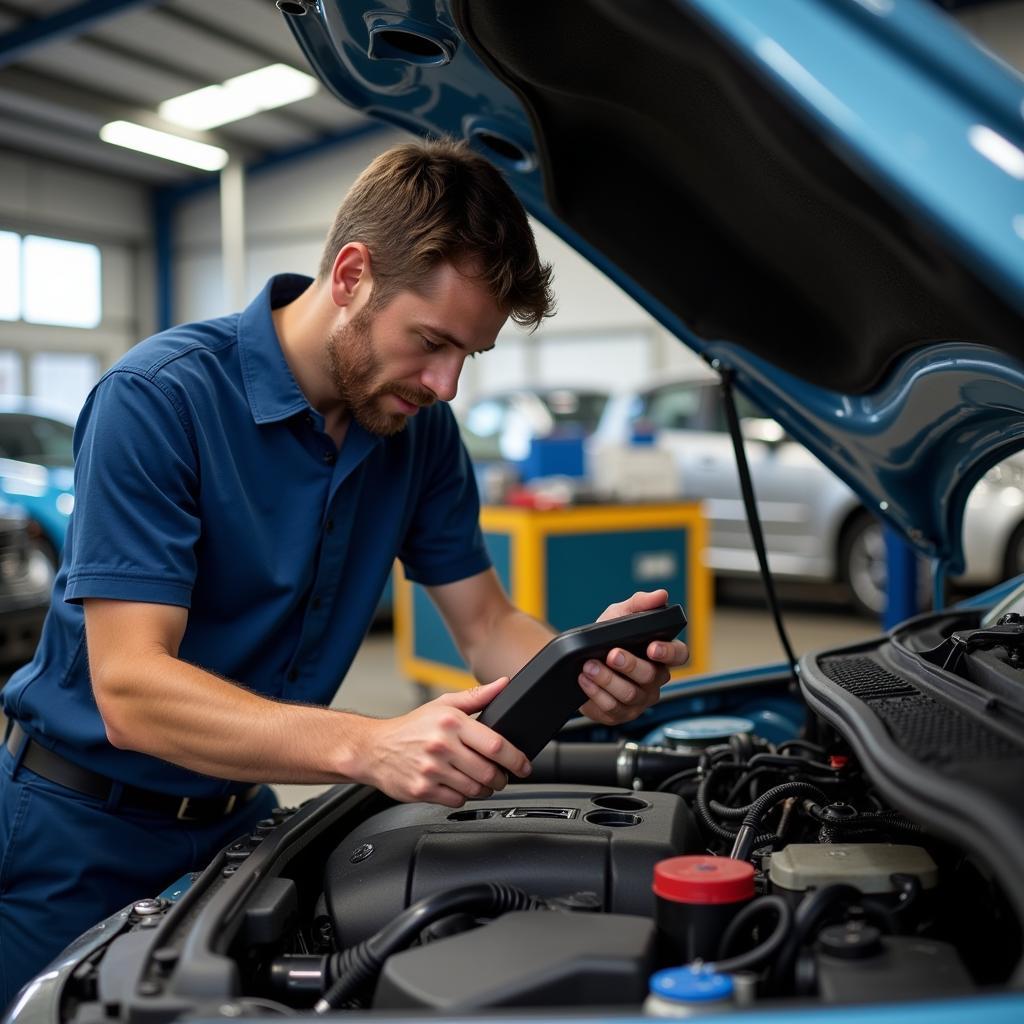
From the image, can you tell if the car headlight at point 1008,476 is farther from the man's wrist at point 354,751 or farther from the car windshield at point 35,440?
the man's wrist at point 354,751

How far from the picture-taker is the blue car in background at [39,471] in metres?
5.15

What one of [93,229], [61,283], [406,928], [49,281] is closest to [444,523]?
[406,928]

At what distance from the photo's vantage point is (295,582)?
4.49ft

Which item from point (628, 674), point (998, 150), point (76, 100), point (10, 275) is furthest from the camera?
point (10, 275)

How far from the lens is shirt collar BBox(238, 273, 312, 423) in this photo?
4.52 ft

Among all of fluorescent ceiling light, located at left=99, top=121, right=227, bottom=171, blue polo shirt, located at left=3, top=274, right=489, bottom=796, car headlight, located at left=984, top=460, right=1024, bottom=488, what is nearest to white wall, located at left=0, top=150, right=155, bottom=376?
fluorescent ceiling light, located at left=99, top=121, right=227, bottom=171

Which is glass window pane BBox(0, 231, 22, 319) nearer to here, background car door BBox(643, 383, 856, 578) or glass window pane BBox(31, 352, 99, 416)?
glass window pane BBox(31, 352, 99, 416)

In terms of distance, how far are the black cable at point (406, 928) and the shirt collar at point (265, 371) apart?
0.66 meters

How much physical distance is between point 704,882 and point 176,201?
544 inches

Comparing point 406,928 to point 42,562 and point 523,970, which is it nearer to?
point 523,970

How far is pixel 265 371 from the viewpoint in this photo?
1400 mm

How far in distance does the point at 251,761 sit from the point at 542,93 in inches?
30.2

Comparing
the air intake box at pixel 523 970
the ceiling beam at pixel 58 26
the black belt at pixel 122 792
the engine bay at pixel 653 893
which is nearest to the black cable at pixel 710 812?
the engine bay at pixel 653 893

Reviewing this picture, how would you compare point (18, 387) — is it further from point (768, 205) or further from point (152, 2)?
point (768, 205)
